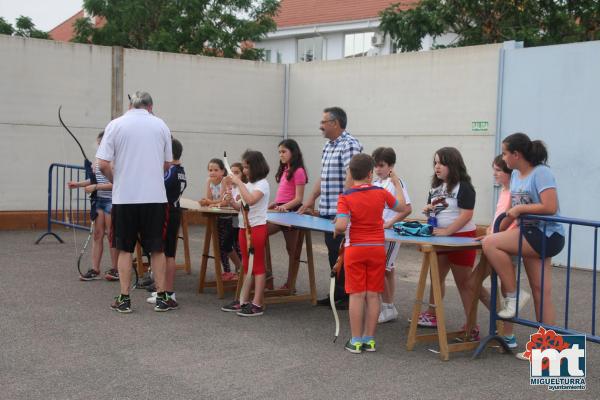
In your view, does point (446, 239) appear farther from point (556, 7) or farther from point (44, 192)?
point (556, 7)

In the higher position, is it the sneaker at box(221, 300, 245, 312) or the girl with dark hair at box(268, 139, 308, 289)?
the girl with dark hair at box(268, 139, 308, 289)

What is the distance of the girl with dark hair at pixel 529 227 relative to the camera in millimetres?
5711

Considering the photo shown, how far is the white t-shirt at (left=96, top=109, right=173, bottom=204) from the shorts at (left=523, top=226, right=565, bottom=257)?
3.29 m

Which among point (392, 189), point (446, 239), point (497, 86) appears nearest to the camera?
point (446, 239)

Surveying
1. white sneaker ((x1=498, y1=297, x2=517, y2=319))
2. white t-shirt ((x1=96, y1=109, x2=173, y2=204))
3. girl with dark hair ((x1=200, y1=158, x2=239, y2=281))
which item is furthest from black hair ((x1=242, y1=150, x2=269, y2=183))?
white sneaker ((x1=498, y1=297, x2=517, y2=319))

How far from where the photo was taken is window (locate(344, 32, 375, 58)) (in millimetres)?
31422

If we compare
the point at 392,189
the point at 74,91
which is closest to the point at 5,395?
the point at 392,189

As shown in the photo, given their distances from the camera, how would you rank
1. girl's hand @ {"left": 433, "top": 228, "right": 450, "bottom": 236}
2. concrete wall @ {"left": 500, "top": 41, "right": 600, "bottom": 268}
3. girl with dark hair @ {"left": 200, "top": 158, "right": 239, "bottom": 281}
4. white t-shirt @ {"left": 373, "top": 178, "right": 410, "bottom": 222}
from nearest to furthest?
girl's hand @ {"left": 433, "top": 228, "right": 450, "bottom": 236} → white t-shirt @ {"left": 373, "top": 178, "right": 410, "bottom": 222} → girl with dark hair @ {"left": 200, "top": 158, "right": 239, "bottom": 281} → concrete wall @ {"left": 500, "top": 41, "right": 600, "bottom": 268}

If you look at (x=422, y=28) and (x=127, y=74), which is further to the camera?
(x=422, y=28)

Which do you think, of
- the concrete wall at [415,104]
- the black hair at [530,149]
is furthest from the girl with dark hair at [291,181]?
the concrete wall at [415,104]

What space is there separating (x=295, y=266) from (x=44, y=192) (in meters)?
7.13

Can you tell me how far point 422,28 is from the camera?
16859mm

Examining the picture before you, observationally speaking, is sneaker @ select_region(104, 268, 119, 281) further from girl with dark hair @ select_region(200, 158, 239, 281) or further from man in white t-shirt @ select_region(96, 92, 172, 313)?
man in white t-shirt @ select_region(96, 92, 172, 313)

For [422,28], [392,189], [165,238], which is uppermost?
[422,28]
